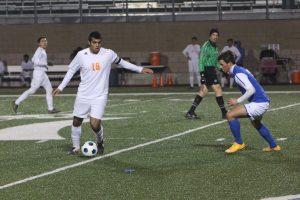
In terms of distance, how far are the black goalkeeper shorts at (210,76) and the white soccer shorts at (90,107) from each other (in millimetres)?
6579

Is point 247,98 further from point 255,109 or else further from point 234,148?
point 234,148

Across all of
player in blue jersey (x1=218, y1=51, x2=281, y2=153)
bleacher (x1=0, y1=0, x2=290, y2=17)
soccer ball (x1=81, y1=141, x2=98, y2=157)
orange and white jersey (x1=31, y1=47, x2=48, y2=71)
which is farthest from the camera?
bleacher (x1=0, y1=0, x2=290, y2=17)

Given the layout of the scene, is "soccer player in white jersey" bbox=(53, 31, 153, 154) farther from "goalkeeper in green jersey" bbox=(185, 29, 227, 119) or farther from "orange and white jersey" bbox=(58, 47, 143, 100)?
"goalkeeper in green jersey" bbox=(185, 29, 227, 119)

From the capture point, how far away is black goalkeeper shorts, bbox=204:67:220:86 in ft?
61.6

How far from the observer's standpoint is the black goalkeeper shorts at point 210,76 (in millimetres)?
18781

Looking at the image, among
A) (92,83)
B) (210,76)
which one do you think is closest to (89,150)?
(92,83)

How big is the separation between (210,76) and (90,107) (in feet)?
22.3

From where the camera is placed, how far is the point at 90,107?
1243 cm

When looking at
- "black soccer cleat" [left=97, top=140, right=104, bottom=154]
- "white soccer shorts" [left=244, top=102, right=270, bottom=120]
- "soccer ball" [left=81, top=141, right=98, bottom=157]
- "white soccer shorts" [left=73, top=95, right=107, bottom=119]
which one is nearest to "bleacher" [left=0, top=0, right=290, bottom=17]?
"black soccer cleat" [left=97, top=140, right=104, bottom=154]

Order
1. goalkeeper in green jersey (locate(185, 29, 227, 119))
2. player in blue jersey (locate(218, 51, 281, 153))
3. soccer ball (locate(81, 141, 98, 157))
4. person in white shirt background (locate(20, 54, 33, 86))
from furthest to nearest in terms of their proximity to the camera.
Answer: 1. person in white shirt background (locate(20, 54, 33, 86))
2. goalkeeper in green jersey (locate(185, 29, 227, 119))
3. player in blue jersey (locate(218, 51, 281, 153))
4. soccer ball (locate(81, 141, 98, 157))

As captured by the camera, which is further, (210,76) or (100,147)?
(210,76)

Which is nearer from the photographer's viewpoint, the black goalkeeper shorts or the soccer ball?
the soccer ball

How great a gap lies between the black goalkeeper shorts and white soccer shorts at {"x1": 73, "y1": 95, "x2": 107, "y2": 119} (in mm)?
6579

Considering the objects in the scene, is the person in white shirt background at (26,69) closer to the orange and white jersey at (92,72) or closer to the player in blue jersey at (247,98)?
the orange and white jersey at (92,72)
